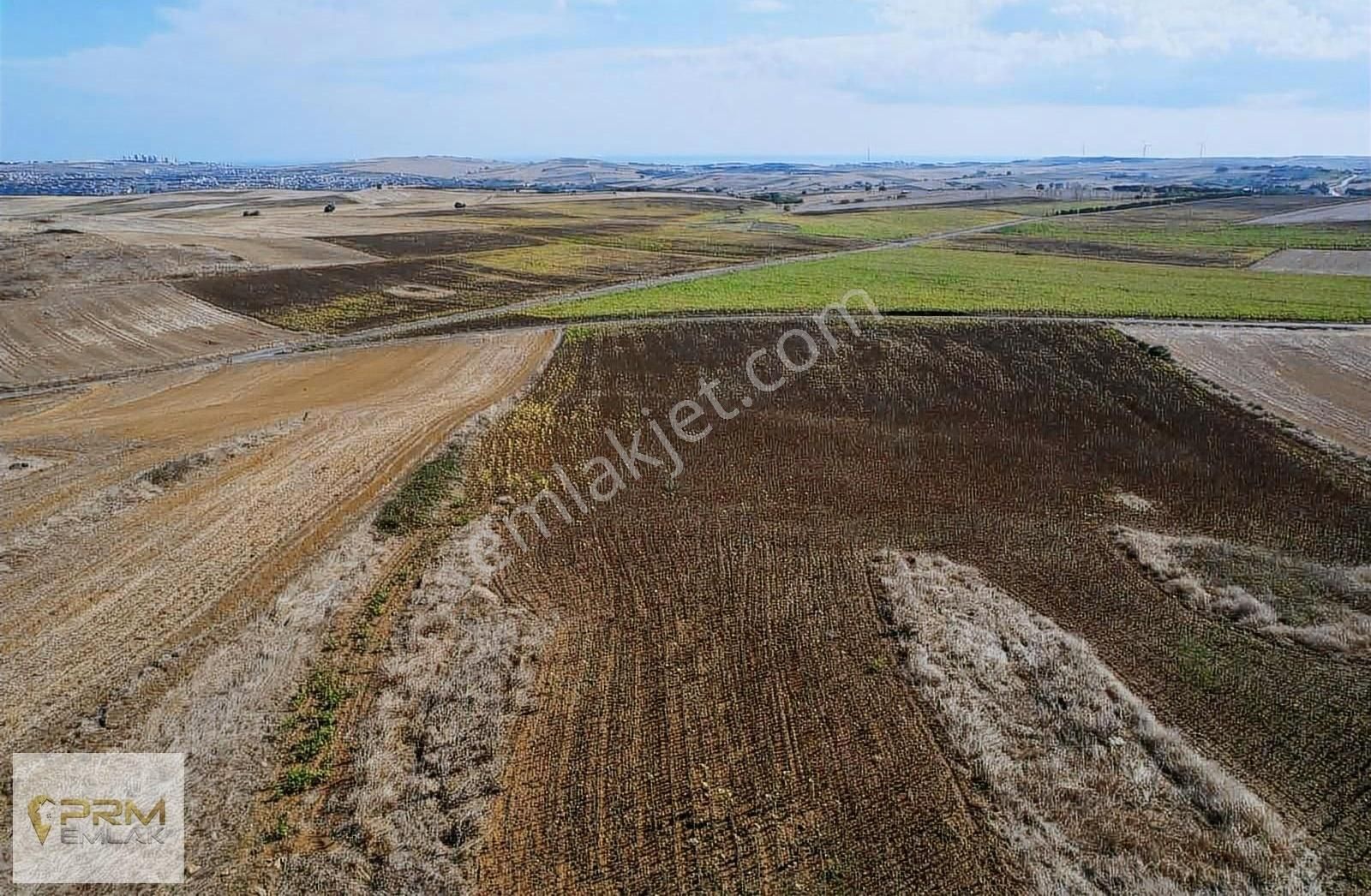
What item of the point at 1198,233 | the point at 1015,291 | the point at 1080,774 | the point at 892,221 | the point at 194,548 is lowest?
the point at 1080,774

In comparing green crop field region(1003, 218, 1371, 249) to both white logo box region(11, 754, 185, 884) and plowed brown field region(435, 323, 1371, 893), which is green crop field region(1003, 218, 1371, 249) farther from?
white logo box region(11, 754, 185, 884)

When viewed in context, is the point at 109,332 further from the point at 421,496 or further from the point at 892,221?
the point at 892,221

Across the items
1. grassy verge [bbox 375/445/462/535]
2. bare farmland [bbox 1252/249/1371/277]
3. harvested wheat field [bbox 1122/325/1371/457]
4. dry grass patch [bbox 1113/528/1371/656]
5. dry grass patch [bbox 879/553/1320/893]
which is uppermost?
bare farmland [bbox 1252/249/1371/277]

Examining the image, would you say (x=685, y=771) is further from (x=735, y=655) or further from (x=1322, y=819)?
(x=1322, y=819)

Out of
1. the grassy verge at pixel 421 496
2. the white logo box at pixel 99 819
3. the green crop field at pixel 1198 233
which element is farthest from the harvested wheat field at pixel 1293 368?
the green crop field at pixel 1198 233

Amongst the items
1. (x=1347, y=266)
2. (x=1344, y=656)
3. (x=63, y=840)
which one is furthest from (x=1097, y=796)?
(x=1347, y=266)

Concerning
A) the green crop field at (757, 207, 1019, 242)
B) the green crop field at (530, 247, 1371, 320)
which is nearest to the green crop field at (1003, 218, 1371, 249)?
the green crop field at (757, 207, 1019, 242)

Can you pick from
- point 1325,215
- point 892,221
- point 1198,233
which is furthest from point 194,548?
point 1325,215
